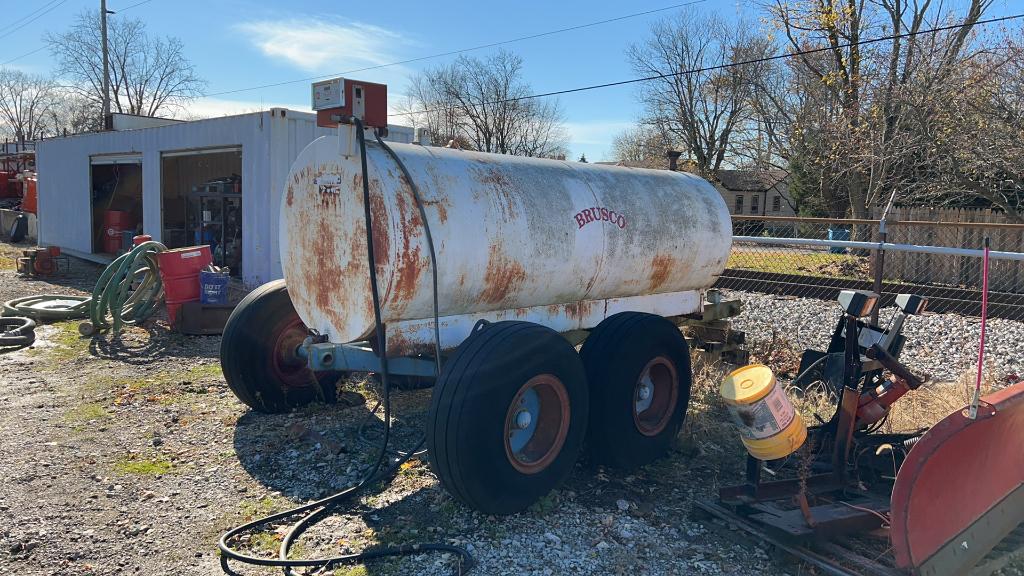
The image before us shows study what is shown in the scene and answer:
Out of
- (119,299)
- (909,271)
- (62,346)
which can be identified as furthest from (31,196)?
(909,271)

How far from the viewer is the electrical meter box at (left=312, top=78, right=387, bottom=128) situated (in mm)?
4344

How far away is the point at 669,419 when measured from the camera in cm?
521

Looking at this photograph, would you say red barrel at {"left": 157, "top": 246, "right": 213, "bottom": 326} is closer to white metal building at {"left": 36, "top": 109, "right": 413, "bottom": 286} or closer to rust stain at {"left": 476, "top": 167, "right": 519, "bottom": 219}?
white metal building at {"left": 36, "top": 109, "right": 413, "bottom": 286}

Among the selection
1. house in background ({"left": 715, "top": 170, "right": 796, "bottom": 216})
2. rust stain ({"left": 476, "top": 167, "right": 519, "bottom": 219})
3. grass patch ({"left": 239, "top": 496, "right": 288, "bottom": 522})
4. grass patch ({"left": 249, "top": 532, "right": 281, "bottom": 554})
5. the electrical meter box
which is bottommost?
grass patch ({"left": 249, "top": 532, "right": 281, "bottom": 554})

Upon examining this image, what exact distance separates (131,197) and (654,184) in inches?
636

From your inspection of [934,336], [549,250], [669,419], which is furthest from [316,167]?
[934,336]

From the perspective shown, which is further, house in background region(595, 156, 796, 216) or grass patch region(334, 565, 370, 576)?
house in background region(595, 156, 796, 216)

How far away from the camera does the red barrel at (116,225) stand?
55.9 ft

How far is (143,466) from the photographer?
4879 millimetres

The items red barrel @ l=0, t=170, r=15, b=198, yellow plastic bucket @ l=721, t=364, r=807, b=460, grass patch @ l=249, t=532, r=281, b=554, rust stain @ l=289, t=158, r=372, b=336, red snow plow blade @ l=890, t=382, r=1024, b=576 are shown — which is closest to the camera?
red snow plow blade @ l=890, t=382, r=1024, b=576

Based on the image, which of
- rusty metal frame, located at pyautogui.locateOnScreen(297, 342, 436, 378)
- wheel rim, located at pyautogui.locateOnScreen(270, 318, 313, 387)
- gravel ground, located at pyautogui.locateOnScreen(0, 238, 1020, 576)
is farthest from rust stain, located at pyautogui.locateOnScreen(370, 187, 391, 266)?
wheel rim, located at pyautogui.locateOnScreen(270, 318, 313, 387)

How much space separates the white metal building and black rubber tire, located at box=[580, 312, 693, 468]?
24.5 ft

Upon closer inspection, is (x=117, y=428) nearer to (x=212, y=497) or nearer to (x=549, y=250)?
(x=212, y=497)

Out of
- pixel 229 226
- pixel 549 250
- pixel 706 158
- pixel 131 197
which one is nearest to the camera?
pixel 549 250
